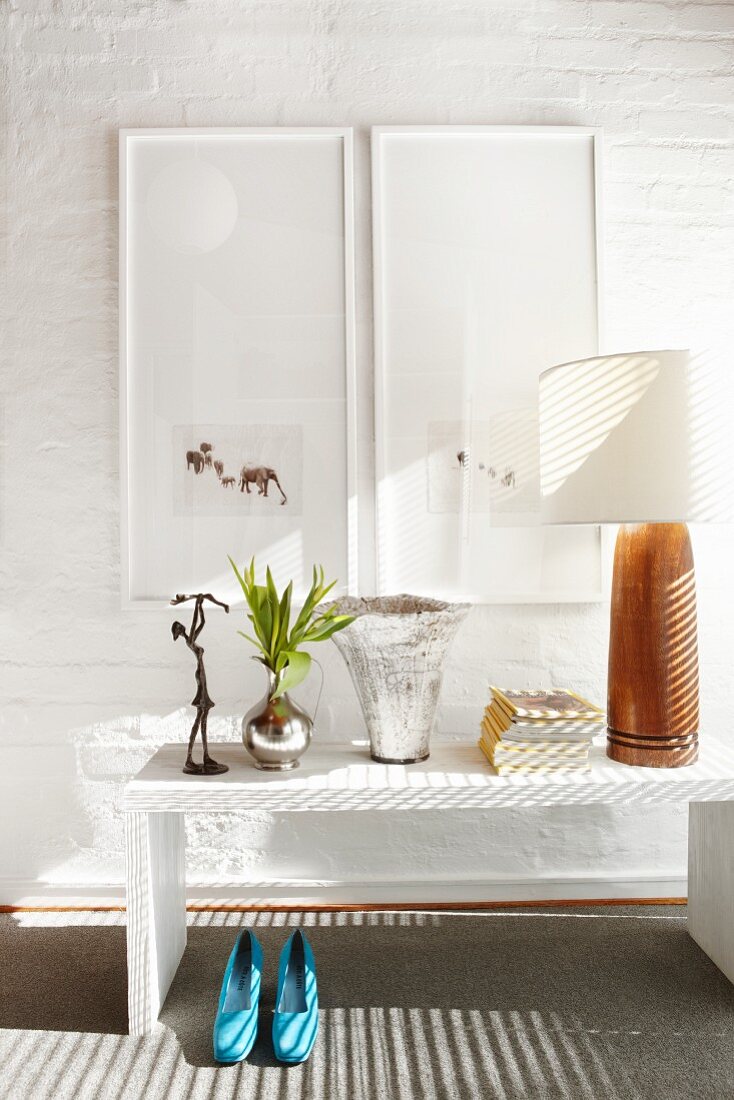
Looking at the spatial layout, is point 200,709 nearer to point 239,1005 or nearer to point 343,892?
point 239,1005

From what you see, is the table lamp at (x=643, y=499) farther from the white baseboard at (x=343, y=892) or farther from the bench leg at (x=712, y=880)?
the white baseboard at (x=343, y=892)

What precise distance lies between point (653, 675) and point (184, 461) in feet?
4.11

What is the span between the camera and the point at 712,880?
1.83 metres

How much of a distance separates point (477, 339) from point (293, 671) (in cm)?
103

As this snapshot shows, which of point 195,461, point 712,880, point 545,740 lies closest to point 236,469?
point 195,461

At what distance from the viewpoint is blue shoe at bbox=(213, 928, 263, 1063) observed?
4.86 ft

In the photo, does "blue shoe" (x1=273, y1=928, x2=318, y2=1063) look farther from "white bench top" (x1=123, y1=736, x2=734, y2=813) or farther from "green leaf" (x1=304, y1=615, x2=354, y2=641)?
"green leaf" (x1=304, y1=615, x2=354, y2=641)

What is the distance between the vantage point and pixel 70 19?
214cm

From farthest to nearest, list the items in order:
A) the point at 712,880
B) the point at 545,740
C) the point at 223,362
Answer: the point at 223,362 < the point at 712,880 < the point at 545,740

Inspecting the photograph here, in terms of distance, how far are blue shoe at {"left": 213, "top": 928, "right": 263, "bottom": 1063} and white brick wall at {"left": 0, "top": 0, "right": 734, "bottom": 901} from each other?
441 millimetres

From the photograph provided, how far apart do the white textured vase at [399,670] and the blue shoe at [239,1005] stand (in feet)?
1.59

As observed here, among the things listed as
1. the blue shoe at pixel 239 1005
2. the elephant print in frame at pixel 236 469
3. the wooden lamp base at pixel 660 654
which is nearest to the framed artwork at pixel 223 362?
the elephant print in frame at pixel 236 469

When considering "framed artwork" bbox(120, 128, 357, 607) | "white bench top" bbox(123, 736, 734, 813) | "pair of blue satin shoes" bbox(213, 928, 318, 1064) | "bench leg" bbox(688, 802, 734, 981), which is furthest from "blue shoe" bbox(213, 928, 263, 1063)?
"bench leg" bbox(688, 802, 734, 981)

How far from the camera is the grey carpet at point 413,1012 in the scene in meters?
1.43
